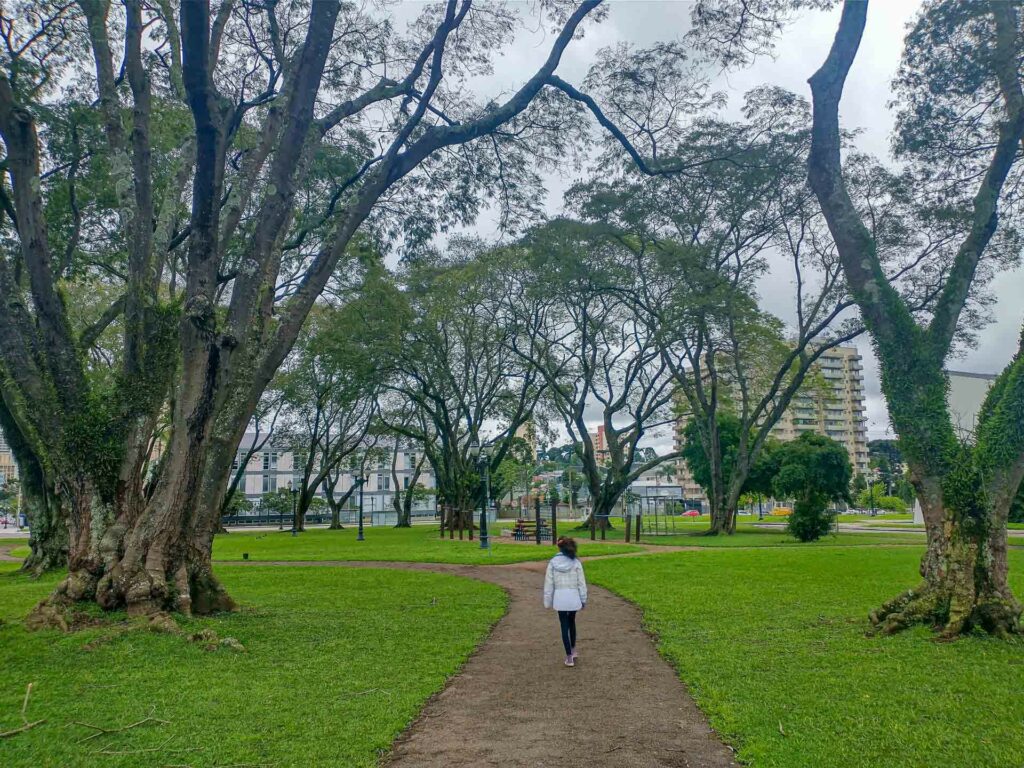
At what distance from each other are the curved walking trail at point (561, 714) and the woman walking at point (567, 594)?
0.24 meters

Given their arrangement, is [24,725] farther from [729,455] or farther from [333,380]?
[729,455]

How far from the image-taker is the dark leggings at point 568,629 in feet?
21.5

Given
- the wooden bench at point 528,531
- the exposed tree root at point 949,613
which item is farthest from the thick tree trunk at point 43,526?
the wooden bench at point 528,531

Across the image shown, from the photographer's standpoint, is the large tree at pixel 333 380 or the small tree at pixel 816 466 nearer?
the large tree at pixel 333 380

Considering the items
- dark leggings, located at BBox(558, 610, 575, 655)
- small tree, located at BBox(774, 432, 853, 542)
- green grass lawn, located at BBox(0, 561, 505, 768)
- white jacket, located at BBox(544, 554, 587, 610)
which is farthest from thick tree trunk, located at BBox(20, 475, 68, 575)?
small tree, located at BBox(774, 432, 853, 542)

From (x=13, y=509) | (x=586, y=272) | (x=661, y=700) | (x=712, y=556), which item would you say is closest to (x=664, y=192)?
(x=586, y=272)

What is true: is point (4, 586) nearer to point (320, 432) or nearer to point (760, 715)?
point (760, 715)

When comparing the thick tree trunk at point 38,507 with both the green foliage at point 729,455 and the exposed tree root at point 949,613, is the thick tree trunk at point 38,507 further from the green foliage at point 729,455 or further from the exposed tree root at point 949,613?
A: the green foliage at point 729,455

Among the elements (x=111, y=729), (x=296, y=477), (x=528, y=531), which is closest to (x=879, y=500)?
(x=296, y=477)

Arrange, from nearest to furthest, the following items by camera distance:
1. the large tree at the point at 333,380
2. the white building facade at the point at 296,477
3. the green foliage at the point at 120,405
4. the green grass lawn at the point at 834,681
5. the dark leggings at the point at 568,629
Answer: the green grass lawn at the point at 834,681, the dark leggings at the point at 568,629, the green foliage at the point at 120,405, the large tree at the point at 333,380, the white building facade at the point at 296,477

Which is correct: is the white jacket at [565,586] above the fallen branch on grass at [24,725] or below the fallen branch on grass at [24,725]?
above

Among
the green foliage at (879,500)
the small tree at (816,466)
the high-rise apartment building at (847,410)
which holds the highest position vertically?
the high-rise apartment building at (847,410)

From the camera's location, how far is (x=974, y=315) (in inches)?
938

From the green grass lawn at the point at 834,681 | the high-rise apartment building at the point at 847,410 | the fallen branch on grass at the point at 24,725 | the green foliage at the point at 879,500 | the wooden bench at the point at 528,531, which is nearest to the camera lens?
the green grass lawn at the point at 834,681
